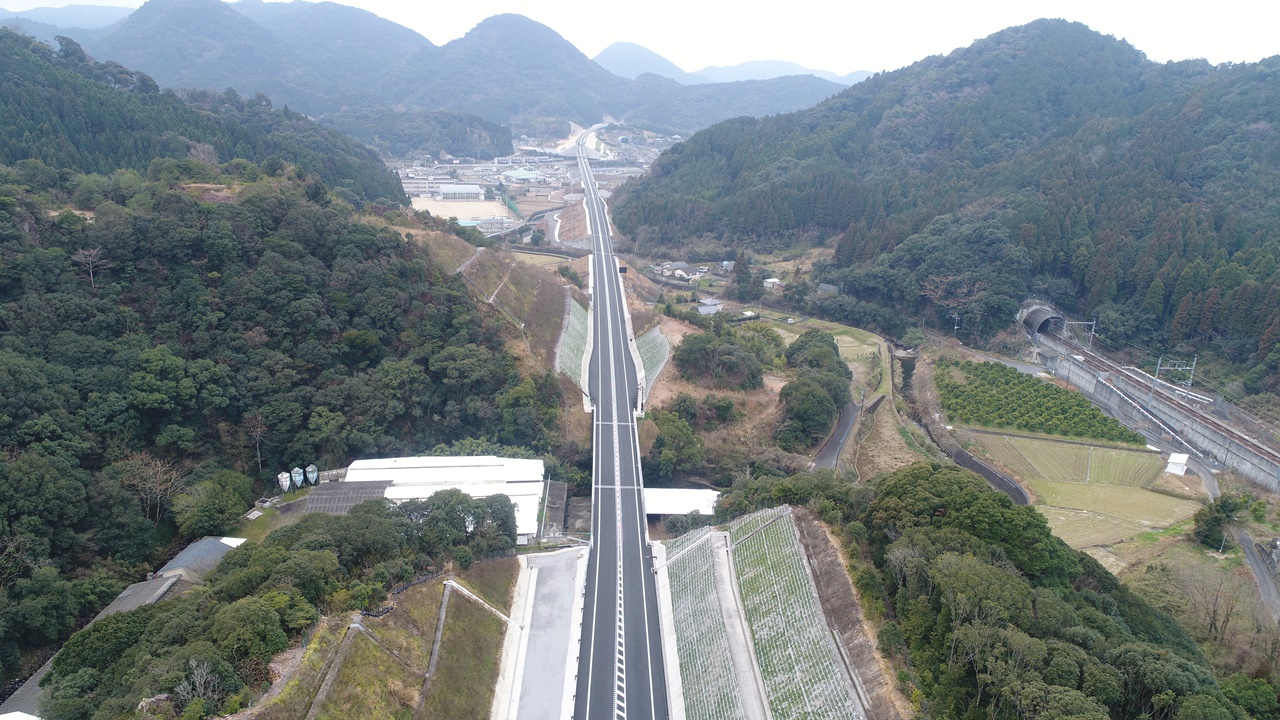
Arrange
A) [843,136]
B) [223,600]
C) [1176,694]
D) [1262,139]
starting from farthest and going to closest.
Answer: [843,136], [1262,139], [223,600], [1176,694]

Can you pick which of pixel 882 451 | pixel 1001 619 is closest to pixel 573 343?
pixel 882 451

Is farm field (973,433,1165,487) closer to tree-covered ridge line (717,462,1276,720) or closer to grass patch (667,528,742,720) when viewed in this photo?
tree-covered ridge line (717,462,1276,720)

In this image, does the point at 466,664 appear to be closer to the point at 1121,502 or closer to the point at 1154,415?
the point at 1121,502

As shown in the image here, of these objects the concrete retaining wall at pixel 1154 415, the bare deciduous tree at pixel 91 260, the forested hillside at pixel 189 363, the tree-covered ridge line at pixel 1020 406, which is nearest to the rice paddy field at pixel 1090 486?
the tree-covered ridge line at pixel 1020 406

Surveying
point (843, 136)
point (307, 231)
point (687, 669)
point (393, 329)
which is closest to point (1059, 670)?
point (687, 669)

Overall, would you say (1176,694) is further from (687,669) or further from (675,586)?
(675,586)
